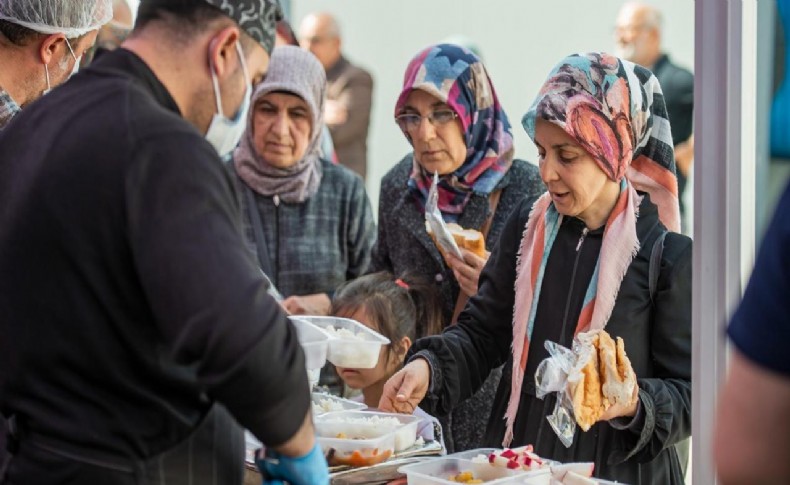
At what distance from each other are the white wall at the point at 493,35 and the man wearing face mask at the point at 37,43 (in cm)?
436

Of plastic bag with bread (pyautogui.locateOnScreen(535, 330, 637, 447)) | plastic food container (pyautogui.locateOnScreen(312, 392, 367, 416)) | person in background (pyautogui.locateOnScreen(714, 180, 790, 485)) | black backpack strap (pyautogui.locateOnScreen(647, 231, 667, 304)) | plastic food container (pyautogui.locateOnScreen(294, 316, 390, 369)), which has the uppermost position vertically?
person in background (pyautogui.locateOnScreen(714, 180, 790, 485))

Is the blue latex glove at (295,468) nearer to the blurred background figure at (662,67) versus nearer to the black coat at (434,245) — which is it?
the black coat at (434,245)

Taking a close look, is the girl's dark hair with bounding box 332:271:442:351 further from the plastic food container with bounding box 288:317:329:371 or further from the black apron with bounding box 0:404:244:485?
the black apron with bounding box 0:404:244:485

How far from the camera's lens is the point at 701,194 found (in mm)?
2238

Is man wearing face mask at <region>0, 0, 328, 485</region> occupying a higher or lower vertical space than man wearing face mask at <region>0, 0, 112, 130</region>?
lower

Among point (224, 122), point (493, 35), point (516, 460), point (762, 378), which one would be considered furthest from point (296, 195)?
point (493, 35)

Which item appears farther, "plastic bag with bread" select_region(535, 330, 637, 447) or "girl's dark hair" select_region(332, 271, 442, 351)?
"girl's dark hair" select_region(332, 271, 442, 351)

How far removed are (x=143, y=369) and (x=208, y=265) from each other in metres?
0.24

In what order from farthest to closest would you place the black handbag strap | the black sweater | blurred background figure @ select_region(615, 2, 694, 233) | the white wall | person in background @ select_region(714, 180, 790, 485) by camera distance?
the white wall < blurred background figure @ select_region(615, 2, 694, 233) < the black handbag strap < the black sweater < person in background @ select_region(714, 180, 790, 485)

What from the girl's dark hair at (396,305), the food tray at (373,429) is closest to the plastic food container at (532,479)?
the food tray at (373,429)

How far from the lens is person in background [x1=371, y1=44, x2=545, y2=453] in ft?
11.0

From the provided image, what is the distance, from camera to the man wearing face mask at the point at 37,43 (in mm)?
2770

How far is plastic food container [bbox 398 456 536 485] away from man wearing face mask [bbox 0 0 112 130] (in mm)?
1353

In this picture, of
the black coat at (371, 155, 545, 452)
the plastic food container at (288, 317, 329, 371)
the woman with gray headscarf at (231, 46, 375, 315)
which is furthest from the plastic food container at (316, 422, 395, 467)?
the woman with gray headscarf at (231, 46, 375, 315)
